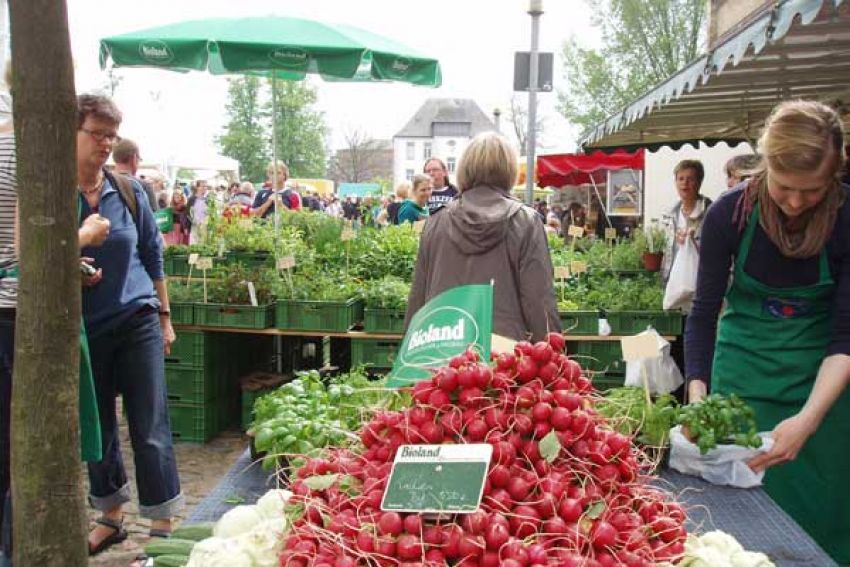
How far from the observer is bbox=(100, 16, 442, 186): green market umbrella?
5.86m

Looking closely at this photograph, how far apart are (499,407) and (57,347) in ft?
3.71

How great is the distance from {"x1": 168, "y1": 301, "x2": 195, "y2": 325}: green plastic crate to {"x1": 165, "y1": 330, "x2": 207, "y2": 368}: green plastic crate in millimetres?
81

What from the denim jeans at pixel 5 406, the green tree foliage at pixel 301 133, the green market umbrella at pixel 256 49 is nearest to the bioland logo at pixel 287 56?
the green market umbrella at pixel 256 49

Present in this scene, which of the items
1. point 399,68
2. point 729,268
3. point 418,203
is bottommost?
point 729,268

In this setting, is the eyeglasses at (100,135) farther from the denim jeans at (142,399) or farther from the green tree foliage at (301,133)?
the green tree foliage at (301,133)

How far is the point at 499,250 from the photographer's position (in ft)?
10.7

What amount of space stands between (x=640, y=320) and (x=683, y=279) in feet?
1.53

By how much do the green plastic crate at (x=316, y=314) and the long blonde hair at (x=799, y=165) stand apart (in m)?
3.48

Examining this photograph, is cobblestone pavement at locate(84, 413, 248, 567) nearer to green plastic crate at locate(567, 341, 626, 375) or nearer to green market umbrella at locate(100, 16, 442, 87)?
green plastic crate at locate(567, 341, 626, 375)

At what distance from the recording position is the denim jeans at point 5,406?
2.97 m

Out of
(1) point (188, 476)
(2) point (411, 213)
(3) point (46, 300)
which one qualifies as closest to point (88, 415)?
(3) point (46, 300)

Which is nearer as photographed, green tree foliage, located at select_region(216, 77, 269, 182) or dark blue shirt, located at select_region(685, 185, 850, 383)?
dark blue shirt, located at select_region(685, 185, 850, 383)

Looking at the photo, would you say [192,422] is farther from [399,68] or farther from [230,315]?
[399,68]

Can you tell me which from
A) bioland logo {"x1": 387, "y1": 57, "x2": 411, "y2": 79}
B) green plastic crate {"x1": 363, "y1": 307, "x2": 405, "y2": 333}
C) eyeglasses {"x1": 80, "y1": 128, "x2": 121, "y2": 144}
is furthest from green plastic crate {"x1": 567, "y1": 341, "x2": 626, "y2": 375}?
eyeglasses {"x1": 80, "y1": 128, "x2": 121, "y2": 144}
